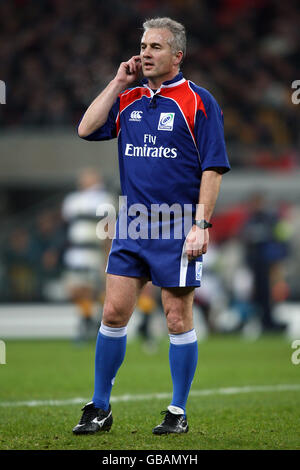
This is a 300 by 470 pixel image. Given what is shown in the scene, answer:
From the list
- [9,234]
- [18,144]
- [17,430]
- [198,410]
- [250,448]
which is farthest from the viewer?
[18,144]

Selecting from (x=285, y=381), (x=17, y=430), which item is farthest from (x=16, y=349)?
(x=17, y=430)

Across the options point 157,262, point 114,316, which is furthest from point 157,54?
point 114,316

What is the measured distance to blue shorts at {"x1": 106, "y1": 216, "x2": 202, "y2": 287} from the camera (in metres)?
4.72

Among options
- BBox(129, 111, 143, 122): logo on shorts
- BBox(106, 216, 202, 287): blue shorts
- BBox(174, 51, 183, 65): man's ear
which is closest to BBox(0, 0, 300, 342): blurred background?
BBox(106, 216, 202, 287): blue shorts

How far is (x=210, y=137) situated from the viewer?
4.67 metres

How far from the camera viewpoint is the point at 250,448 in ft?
13.8

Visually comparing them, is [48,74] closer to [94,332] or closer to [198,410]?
[94,332]

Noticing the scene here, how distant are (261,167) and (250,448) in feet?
37.2

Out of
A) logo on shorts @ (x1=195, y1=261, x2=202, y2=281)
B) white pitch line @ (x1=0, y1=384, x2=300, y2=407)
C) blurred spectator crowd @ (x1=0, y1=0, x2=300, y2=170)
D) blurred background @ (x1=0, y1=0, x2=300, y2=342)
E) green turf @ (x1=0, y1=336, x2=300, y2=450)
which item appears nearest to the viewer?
green turf @ (x1=0, y1=336, x2=300, y2=450)

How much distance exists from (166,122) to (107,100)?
1.12 ft

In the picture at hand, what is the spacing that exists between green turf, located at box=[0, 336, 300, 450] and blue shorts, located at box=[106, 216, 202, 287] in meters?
0.80

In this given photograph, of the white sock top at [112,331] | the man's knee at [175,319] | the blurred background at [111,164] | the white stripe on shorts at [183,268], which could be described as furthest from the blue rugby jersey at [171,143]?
the blurred background at [111,164]

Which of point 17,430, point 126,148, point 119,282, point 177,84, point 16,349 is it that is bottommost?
point 16,349

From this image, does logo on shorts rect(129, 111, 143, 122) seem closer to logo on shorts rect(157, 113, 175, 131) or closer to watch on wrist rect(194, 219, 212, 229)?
logo on shorts rect(157, 113, 175, 131)
